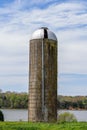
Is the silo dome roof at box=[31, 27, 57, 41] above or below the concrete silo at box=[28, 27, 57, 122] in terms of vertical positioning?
above

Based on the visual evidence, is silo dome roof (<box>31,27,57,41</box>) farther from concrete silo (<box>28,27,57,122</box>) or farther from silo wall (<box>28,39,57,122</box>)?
silo wall (<box>28,39,57,122</box>)

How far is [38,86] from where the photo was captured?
73.8 ft

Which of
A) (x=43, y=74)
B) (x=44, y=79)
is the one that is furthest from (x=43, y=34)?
(x=44, y=79)

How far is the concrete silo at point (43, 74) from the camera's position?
73.3 feet

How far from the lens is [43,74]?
2241 centimetres

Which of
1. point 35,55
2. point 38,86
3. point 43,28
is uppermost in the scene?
point 43,28

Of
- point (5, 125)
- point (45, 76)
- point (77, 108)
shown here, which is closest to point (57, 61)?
point (45, 76)

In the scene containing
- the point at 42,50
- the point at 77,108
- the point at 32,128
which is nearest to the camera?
the point at 32,128

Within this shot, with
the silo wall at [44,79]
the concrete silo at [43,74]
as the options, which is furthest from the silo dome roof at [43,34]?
the silo wall at [44,79]

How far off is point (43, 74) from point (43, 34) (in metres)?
2.02

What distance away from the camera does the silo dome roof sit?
2242 cm

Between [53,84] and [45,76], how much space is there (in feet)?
2.04

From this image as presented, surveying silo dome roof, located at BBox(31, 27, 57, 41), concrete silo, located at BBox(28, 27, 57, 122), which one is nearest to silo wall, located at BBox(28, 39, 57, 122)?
concrete silo, located at BBox(28, 27, 57, 122)

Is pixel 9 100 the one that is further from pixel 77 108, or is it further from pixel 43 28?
pixel 43 28
